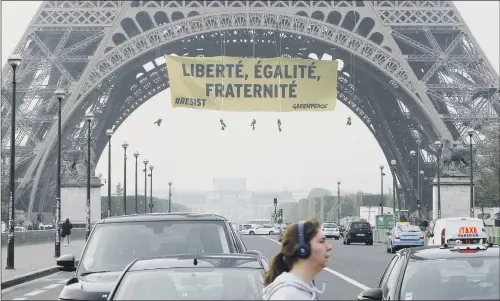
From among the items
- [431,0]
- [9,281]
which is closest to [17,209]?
[431,0]

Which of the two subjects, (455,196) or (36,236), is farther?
(455,196)

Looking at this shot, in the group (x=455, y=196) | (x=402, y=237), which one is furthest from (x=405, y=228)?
(x=455, y=196)

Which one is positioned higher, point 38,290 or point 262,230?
point 38,290

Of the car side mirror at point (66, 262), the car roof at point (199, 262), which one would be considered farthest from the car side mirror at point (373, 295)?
the car side mirror at point (66, 262)

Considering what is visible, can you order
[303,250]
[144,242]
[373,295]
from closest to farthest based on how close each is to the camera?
1. [303,250]
2. [373,295]
3. [144,242]

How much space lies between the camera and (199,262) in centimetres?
792

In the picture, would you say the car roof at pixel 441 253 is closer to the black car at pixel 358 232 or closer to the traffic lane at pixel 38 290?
the traffic lane at pixel 38 290

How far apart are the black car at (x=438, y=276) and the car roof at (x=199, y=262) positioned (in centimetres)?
148

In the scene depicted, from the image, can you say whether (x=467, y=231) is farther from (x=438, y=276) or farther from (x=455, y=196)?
(x=455, y=196)

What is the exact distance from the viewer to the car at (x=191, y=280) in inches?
291

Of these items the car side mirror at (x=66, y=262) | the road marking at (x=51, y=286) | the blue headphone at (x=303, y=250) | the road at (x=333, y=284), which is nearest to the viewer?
the blue headphone at (x=303, y=250)

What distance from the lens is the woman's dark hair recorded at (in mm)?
5746

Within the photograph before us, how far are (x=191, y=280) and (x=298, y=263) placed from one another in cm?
208

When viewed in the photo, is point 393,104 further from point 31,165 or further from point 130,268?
point 130,268
